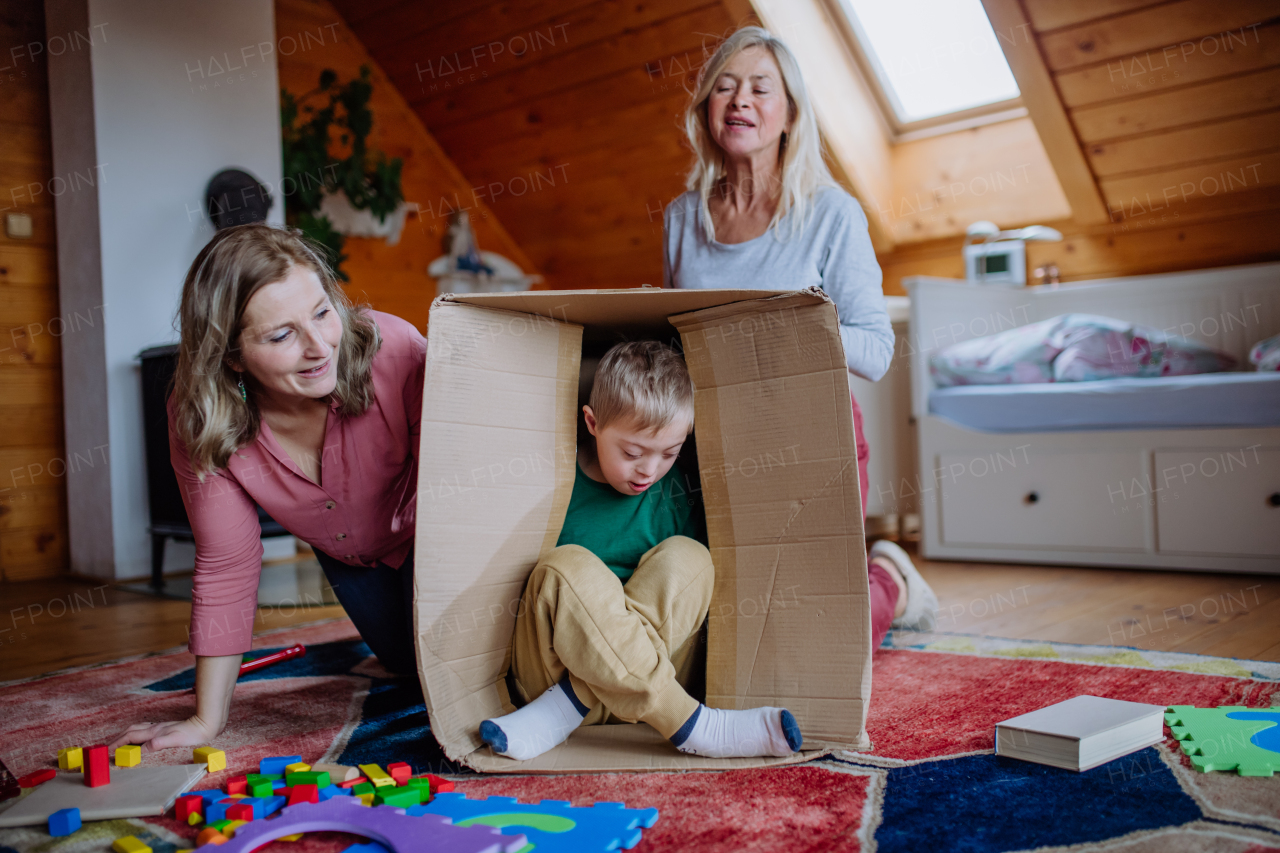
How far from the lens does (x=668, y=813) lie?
89cm

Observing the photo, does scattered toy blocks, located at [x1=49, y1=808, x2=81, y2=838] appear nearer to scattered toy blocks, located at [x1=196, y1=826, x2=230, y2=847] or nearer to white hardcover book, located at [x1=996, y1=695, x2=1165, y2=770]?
scattered toy blocks, located at [x1=196, y1=826, x2=230, y2=847]

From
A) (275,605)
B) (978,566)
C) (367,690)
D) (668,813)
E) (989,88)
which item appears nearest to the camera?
(668,813)

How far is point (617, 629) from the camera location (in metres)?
1.02

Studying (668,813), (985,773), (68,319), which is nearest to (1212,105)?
(985,773)

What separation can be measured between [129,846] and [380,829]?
223mm

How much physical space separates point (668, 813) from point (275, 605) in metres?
1.52

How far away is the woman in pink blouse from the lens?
106 cm

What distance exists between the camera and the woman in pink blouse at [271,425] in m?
1.06

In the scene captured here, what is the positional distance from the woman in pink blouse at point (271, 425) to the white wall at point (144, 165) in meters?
1.61

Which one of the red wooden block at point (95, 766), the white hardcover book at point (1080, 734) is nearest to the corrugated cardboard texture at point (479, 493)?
the red wooden block at point (95, 766)

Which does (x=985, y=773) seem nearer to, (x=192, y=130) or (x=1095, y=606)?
(x=1095, y=606)

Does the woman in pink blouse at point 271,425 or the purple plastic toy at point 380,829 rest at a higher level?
the woman in pink blouse at point 271,425

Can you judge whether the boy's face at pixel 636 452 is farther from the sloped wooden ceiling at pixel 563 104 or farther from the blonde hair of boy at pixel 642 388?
the sloped wooden ceiling at pixel 563 104

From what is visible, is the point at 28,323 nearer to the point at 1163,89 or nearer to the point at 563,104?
the point at 563,104
